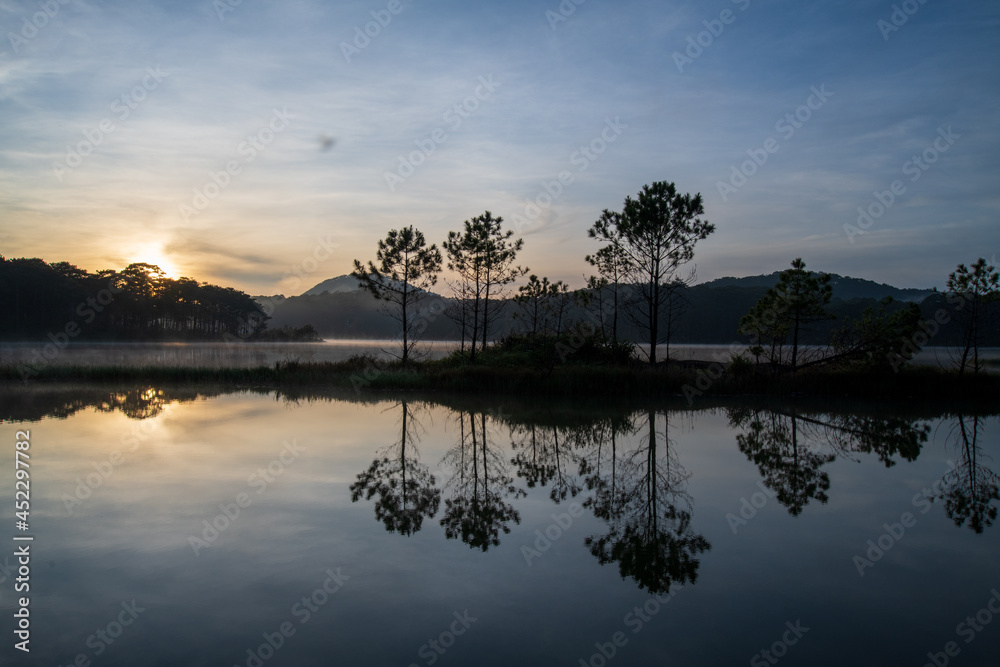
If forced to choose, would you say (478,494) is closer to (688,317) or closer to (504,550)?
(504,550)

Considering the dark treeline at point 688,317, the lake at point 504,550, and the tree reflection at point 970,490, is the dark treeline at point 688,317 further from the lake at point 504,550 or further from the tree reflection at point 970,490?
the lake at point 504,550

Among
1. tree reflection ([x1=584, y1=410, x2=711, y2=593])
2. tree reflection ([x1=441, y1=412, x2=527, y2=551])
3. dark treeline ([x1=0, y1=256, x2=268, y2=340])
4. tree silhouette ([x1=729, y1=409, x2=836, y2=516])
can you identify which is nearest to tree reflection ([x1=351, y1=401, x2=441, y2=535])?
tree reflection ([x1=441, y1=412, x2=527, y2=551])

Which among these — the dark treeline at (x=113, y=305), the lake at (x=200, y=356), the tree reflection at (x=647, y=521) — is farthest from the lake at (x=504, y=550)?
the dark treeline at (x=113, y=305)

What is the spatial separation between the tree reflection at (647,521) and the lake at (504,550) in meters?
0.04

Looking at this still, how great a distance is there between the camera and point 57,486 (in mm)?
7426

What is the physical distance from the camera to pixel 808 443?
438 inches

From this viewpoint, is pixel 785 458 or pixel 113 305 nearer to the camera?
pixel 785 458

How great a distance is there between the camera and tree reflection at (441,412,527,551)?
6.01m

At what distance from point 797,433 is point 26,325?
274 feet

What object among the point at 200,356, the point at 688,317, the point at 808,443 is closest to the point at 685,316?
the point at 688,317

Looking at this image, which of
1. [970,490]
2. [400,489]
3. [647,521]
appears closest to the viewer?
[647,521]

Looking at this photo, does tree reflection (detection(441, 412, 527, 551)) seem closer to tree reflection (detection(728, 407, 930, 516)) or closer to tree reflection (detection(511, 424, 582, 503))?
tree reflection (detection(511, 424, 582, 503))

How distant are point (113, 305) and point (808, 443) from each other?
8768 cm

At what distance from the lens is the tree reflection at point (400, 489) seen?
6387mm
